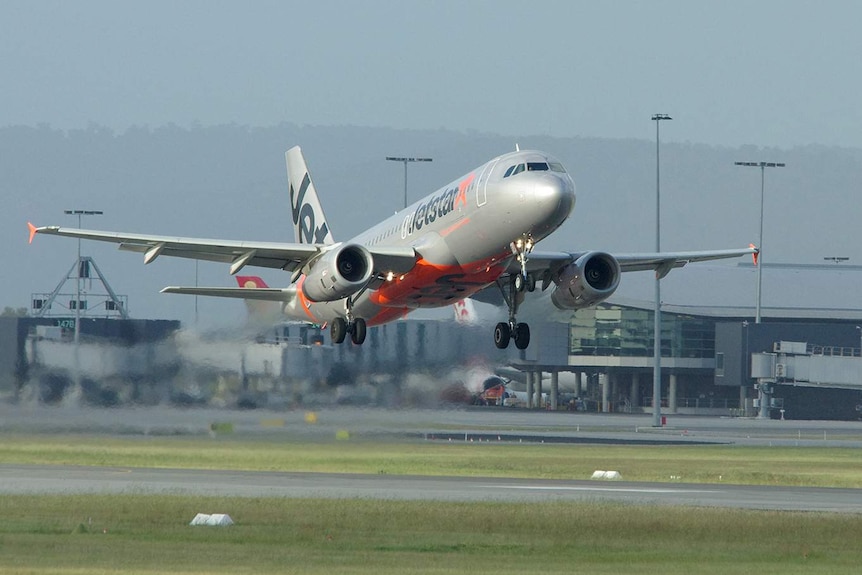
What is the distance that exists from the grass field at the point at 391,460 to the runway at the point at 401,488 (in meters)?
3.51

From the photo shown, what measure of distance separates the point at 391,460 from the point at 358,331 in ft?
37.6

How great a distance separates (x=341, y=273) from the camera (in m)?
44.9

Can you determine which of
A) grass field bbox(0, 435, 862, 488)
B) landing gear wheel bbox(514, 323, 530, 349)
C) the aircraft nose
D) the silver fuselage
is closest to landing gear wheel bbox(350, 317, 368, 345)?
the silver fuselage

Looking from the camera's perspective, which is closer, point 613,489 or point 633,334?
point 613,489

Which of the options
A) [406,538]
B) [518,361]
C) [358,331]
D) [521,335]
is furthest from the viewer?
[518,361]

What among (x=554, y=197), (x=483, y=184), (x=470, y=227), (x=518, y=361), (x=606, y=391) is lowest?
(x=606, y=391)

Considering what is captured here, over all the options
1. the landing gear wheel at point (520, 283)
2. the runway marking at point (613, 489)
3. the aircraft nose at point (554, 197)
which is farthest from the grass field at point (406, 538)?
the aircraft nose at point (554, 197)

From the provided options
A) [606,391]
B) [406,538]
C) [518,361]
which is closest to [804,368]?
[606,391]

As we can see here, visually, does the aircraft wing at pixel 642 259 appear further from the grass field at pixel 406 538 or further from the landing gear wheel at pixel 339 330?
the grass field at pixel 406 538

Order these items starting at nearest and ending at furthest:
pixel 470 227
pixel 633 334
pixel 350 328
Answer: pixel 470 227 → pixel 350 328 → pixel 633 334

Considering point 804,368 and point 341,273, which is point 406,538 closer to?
point 341,273

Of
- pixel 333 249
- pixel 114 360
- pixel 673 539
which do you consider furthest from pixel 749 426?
pixel 673 539

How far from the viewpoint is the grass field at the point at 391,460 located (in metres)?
54.4

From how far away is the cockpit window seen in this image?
41000 mm
